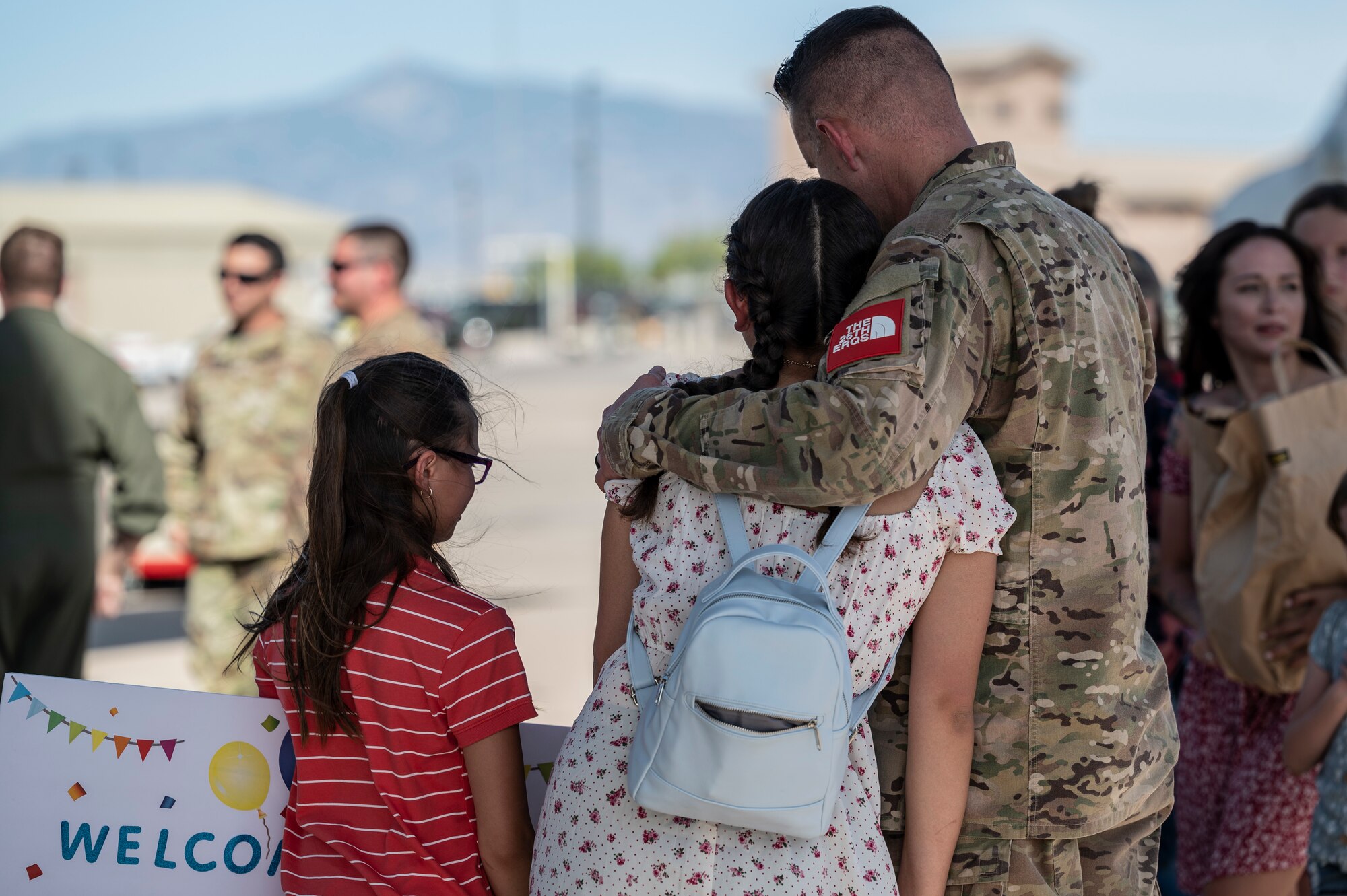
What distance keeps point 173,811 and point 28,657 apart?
311 cm

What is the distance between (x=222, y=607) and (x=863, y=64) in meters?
4.14

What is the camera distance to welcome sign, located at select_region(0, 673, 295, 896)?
235cm

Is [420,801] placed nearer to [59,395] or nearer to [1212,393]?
[1212,393]

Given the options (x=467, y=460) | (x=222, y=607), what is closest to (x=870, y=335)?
(x=467, y=460)

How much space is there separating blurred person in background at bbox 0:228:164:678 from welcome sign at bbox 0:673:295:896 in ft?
9.17

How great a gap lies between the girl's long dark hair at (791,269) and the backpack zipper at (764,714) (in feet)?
1.43

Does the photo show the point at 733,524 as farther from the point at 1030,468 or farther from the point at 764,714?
the point at 1030,468

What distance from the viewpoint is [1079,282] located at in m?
2.05

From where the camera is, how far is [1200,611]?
376 centimetres

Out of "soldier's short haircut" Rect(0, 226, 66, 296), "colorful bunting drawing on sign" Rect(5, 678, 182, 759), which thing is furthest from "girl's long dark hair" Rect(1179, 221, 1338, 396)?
"soldier's short haircut" Rect(0, 226, 66, 296)

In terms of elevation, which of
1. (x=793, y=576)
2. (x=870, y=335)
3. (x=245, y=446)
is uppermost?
(x=870, y=335)

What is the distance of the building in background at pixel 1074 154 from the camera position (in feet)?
214

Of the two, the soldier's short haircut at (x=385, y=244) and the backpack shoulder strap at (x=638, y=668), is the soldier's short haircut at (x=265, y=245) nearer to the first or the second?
the soldier's short haircut at (x=385, y=244)

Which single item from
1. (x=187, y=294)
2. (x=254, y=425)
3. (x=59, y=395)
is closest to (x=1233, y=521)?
(x=254, y=425)
